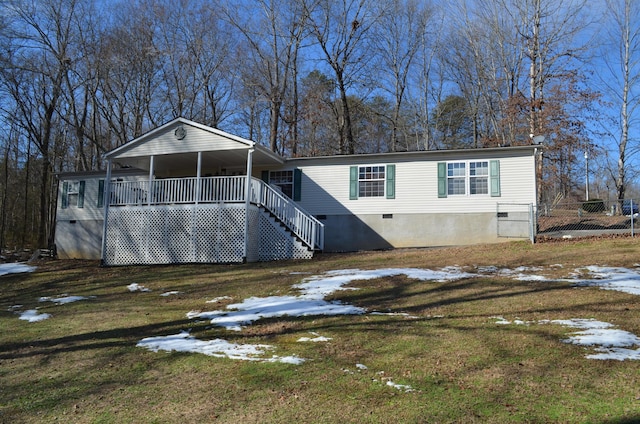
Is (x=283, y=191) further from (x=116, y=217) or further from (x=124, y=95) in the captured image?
(x=124, y=95)

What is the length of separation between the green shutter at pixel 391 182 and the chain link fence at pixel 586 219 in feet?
15.6

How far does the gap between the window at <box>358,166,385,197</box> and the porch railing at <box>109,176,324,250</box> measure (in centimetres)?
213

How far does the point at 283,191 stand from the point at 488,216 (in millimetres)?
7431

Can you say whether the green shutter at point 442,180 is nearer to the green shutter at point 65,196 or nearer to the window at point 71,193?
the window at point 71,193

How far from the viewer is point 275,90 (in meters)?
26.1

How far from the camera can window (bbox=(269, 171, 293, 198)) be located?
1714 centimetres

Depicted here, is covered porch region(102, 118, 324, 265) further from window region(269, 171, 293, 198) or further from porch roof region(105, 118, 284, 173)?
window region(269, 171, 293, 198)

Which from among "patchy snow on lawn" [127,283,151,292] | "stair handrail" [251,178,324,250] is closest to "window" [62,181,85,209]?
"stair handrail" [251,178,324,250]

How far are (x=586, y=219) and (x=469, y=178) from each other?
4.79 metres

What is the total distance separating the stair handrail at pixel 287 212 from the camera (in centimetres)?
1484

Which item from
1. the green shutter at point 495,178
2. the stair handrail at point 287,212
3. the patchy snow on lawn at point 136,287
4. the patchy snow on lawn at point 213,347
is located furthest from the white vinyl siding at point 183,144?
the patchy snow on lawn at point 213,347

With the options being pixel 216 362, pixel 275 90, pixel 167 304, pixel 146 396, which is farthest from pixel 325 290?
pixel 275 90

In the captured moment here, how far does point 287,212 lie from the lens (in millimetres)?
15125

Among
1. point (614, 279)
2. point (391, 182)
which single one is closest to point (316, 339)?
point (614, 279)
